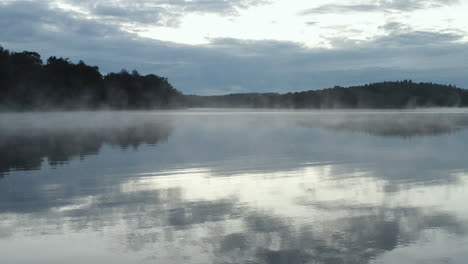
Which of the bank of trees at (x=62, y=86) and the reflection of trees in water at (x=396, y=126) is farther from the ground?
the bank of trees at (x=62, y=86)

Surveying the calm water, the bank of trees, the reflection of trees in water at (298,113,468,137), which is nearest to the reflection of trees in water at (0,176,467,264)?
the calm water

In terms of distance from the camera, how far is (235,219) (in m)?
9.62

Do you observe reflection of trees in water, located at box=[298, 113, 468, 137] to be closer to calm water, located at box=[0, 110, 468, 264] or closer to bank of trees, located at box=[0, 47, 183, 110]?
calm water, located at box=[0, 110, 468, 264]

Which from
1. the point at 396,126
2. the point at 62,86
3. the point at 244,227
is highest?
the point at 62,86

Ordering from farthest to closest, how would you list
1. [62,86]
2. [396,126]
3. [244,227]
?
[62,86] < [396,126] < [244,227]

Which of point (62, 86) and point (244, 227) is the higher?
point (62, 86)

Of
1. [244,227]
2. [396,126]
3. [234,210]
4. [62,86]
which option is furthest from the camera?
[62,86]

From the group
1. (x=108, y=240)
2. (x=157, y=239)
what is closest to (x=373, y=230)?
(x=157, y=239)

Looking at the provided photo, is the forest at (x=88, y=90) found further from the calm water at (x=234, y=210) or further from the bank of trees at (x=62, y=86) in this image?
the calm water at (x=234, y=210)

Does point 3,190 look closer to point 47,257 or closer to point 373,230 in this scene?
point 47,257

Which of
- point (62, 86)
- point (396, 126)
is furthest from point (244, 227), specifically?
point (62, 86)

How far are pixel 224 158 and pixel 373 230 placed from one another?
1182cm

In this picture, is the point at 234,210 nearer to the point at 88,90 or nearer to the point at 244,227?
the point at 244,227

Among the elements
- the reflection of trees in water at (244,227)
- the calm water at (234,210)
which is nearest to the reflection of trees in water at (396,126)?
the calm water at (234,210)
